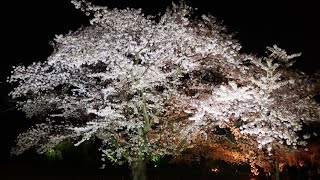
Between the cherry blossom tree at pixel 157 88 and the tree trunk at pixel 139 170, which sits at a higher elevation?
the cherry blossom tree at pixel 157 88

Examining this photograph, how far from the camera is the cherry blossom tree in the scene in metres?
12.6

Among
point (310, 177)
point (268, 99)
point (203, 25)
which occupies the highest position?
point (203, 25)

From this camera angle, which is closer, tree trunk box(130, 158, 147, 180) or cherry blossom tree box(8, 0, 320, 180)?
cherry blossom tree box(8, 0, 320, 180)

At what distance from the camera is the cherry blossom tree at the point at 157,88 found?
1258 centimetres

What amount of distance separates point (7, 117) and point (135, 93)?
8687mm

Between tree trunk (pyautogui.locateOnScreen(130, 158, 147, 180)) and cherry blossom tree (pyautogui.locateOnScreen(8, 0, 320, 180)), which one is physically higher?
cherry blossom tree (pyautogui.locateOnScreen(8, 0, 320, 180))

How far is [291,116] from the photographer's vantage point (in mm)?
12281

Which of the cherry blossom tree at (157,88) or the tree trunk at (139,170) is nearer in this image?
the cherry blossom tree at (157,88)

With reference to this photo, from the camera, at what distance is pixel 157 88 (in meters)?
14.0

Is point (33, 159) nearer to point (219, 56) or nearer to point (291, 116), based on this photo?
point (219, 56)

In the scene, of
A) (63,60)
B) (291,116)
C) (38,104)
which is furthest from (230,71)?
(38,104)

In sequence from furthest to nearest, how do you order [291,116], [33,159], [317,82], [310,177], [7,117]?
[33,159] < [7,117] < [310,177] < [317,82] < [291,116]

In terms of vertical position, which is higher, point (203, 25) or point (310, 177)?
point (203, 25)

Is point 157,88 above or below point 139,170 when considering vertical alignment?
above
